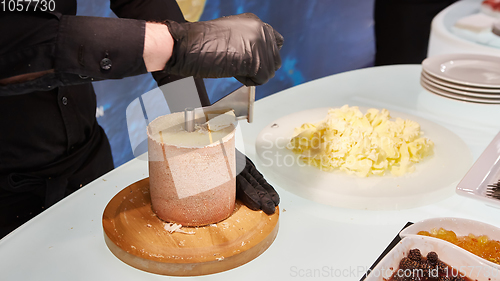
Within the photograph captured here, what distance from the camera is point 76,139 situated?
1476mm

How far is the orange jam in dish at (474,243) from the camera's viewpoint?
0.82 meters

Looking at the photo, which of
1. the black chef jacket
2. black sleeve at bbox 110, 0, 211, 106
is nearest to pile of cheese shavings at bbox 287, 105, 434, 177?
black sleeve at bbox 110, 0, 211, 106

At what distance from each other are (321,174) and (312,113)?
1.34 ft

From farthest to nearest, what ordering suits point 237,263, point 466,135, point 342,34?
point 342,34 < point 466,135 < point 237,263

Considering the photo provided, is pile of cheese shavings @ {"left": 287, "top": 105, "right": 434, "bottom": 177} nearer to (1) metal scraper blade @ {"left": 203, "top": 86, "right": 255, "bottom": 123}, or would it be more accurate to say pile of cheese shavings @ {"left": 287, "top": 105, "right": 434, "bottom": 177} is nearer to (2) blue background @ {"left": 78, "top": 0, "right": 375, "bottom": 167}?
(1) metal scraper blade @ {"left": 203, "top": 86, "right": 255, "bottom": 123}

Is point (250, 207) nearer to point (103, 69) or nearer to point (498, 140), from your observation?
point (103, 69)

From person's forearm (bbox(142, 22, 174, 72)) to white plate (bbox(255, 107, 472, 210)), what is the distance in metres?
0.46

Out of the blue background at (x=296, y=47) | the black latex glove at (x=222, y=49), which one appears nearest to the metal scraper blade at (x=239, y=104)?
the black latex glove at (x=222, y=49)

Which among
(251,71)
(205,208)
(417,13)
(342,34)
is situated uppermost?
(251,71)

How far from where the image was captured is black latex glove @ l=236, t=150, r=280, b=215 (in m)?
0.99

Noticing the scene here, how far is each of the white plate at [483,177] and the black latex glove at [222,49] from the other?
0.54m

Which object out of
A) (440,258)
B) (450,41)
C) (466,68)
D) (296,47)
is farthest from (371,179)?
(296,47)

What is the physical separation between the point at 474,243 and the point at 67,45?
951mm

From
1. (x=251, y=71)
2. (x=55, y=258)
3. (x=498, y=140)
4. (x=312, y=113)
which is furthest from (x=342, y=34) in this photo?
(x=55, y=258)
